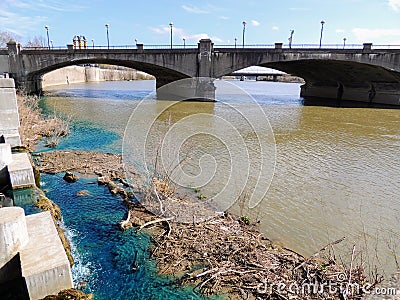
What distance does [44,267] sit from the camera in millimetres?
4227

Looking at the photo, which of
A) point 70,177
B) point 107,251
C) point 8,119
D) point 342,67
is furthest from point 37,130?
point 342,67

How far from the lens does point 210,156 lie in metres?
13.4

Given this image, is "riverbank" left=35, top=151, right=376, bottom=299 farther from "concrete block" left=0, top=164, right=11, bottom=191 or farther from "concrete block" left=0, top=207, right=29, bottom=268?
"concrete block" left=0, top=164, right=11, bottom=191

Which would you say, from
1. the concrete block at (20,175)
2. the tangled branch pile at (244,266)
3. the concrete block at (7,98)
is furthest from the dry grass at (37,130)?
the tangled branch pile at (244,266)

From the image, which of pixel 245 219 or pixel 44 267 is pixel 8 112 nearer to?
pixel 44 267

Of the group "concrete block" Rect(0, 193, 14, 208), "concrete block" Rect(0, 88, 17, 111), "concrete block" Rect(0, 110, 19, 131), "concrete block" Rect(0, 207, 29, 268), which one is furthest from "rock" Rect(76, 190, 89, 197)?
"concrete block" Rect(0, 88, 17, 111)

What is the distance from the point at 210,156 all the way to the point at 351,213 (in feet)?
21.7

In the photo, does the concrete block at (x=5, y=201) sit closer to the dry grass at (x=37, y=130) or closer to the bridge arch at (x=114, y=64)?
the dry grass at (x=37, y=130)

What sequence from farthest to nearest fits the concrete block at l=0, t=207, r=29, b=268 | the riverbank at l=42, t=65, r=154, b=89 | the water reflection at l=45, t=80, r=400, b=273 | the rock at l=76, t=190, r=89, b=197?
the riverbank at l=42, t=65, r=154, b=89 → the rock at l=76, t=190, r=89, b=197 → the water reflection at l=45, t=80, r=400, b=273 → the concrete block at l=0, t=207, r=29, b=268

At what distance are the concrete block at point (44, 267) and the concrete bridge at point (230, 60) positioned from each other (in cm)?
3243

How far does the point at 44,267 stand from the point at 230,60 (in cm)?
3424

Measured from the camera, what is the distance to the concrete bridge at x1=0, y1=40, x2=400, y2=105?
1294 inches

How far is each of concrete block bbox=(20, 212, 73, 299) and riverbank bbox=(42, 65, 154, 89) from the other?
189 feet

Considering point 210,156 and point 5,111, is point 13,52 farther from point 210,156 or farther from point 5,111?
point 210,156
